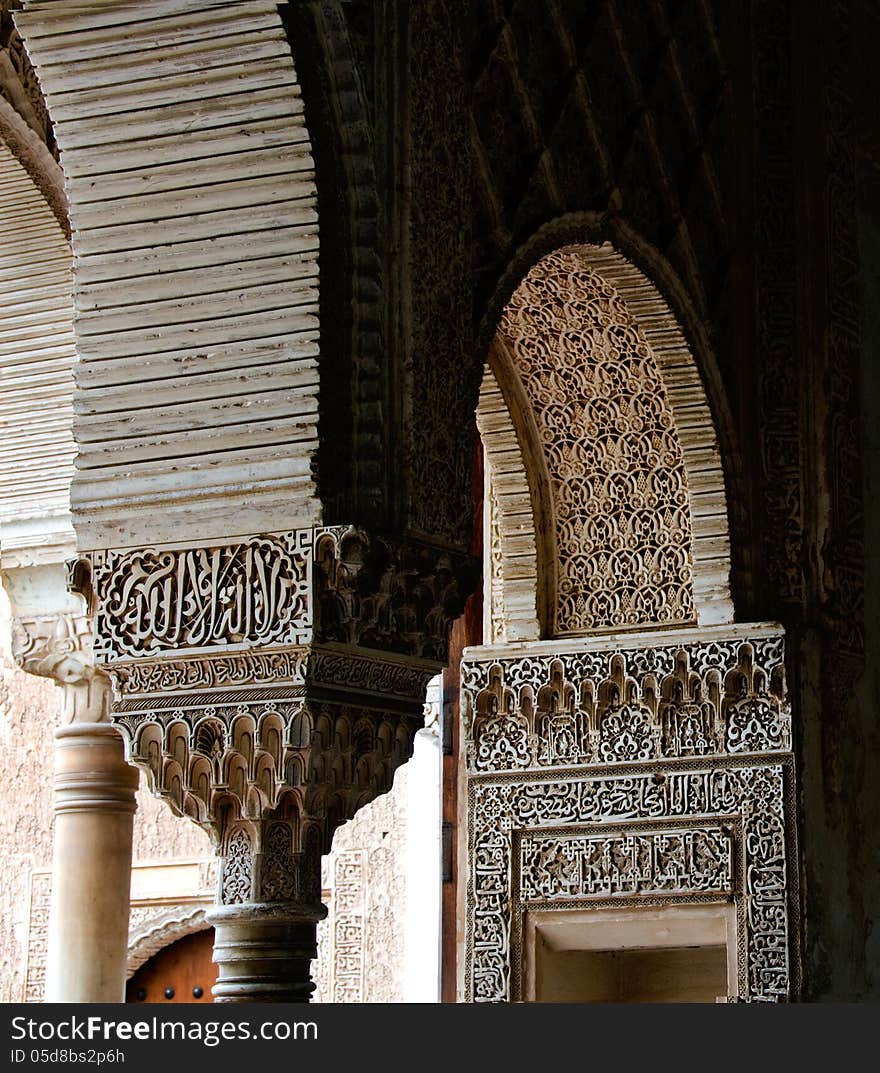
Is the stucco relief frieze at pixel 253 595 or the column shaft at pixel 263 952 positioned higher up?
the stucco relief frieze at pixel 253 595

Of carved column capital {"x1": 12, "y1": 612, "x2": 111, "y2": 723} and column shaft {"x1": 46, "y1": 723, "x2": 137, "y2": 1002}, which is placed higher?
carved column capital {"x1": 12, "y1": 612, "x2": 111, "y2": 723}

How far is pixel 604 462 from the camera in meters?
6.09

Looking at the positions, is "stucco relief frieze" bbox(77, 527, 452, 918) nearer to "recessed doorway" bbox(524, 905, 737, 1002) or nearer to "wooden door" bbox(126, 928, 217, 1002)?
"recessed doorway" bbox(524, 905, 737, 1002)

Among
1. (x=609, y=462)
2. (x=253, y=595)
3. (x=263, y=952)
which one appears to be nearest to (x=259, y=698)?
(x=253, y=595)

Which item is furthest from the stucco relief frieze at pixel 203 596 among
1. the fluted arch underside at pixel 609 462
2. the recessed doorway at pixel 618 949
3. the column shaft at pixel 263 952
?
the recessed doorway at pixel 618 949

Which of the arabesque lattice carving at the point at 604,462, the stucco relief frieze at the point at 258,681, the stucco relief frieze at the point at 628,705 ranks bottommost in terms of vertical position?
the stucco relief frieze at the point at 258,681

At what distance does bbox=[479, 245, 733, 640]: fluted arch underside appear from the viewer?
583 cm

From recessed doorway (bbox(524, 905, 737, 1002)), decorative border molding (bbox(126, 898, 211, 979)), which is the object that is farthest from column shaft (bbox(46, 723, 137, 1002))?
decorative border molding (bbox(126, 898, 211, 979))

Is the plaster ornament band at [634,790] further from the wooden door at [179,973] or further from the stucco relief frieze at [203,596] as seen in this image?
the wooden door at [179,973]

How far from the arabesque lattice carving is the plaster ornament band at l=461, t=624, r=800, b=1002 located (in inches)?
5.9

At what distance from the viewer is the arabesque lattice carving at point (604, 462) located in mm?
5914

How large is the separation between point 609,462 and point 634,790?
1011mm

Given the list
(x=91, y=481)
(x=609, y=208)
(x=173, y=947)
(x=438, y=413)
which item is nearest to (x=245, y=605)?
(x=91, y=481)

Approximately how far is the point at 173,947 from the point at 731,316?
235 inches
